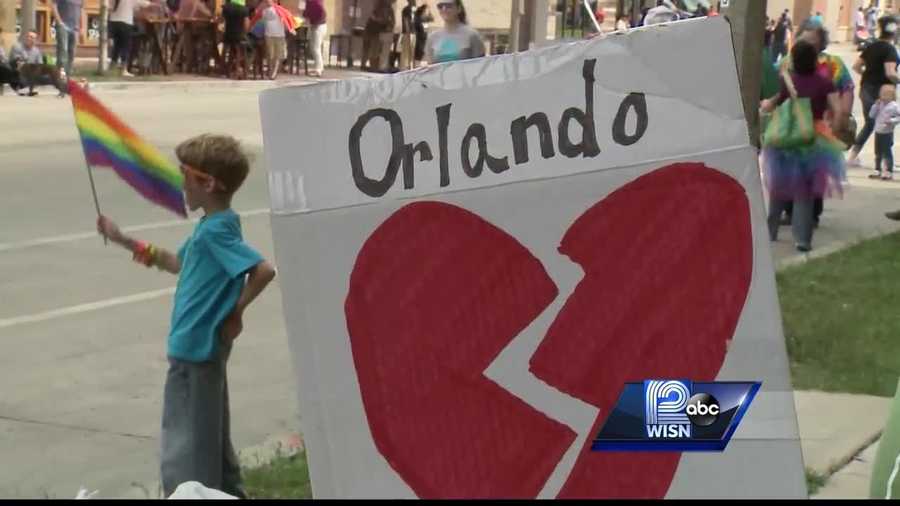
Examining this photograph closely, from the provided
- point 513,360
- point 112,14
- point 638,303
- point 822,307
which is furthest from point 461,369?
point 112,14

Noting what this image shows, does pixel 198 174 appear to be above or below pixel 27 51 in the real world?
above

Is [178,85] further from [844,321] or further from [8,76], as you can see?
[844,321]

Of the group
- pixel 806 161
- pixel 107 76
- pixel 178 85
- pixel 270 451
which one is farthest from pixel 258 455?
pixel 107 76

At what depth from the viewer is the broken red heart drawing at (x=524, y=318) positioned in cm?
263

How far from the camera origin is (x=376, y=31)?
33.2 meters

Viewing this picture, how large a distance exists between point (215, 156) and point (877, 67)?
15066 millimetres

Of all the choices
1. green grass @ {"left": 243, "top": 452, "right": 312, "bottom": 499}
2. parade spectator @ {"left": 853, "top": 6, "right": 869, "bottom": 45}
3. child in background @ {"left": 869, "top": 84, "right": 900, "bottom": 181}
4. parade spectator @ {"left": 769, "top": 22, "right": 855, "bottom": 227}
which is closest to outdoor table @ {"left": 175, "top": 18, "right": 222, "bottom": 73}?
child in background @ {"left": 869, "top": 84, "right": 900, "bottom": 181}

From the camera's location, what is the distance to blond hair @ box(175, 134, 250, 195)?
4527 millimetres

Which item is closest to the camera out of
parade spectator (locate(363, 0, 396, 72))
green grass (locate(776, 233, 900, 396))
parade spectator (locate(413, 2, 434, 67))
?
green grass (locate(776, 233, 900, 396))

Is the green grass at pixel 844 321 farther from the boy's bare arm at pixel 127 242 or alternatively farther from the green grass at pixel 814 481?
the boy's bare arm at pixel 127 242

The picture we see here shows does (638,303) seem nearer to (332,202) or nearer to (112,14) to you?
(332,202)

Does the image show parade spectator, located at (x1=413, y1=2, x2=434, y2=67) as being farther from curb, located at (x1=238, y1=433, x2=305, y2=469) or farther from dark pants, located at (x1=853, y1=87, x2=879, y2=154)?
curb, located at (x1=238, y1=433, x2=305, y2=469)

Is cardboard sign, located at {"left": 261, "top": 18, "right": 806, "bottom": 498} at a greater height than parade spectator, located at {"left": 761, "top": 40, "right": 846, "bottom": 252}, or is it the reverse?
cardboard sign, located at {"left": 261, "top": 18, "right": 806, "bottom": 498}

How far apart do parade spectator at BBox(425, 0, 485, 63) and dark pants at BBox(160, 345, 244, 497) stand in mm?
6988
